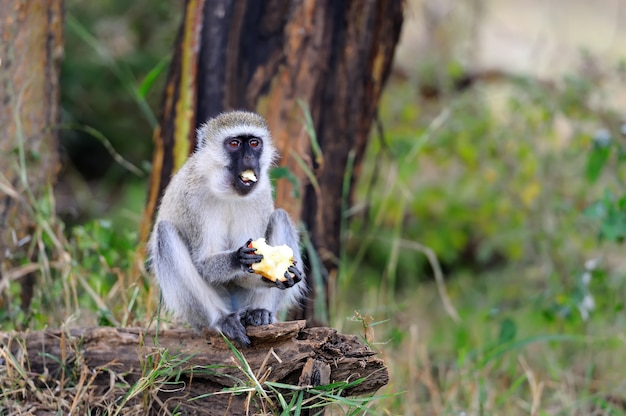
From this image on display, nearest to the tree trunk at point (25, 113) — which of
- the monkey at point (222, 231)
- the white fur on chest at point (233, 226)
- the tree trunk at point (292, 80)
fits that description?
the tree trunk at point (292, 80)

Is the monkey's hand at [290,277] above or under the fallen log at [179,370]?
above

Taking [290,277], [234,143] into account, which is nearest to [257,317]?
[290,277]

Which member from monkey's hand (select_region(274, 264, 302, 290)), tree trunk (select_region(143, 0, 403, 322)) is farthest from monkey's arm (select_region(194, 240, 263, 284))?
tree trunk (select_region(143, 0, 403, 322))

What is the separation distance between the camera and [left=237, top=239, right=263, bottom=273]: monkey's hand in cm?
378

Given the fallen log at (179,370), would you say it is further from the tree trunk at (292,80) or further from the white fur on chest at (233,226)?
the tree trunk at (292,80)

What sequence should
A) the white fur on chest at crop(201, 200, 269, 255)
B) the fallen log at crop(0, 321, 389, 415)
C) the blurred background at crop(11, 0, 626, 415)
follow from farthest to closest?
the blurred background at crop(11, 0, 626, 415), the white fur on chest at crop(201, 200, 269, 255), the fallen log at crop(0, 321, 389, 415)

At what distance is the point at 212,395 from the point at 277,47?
2313 millimetres

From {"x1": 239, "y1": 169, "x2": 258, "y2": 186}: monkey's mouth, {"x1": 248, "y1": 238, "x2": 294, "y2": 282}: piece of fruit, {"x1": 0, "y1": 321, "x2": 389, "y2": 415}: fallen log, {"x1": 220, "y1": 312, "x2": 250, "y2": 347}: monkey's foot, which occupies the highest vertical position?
{"x1": 239, "y1": 169, "x2": 258, "y2": 186}: monkey's mouth

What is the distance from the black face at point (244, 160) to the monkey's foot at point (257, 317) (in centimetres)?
56

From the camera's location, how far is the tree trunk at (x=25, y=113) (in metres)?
4.96

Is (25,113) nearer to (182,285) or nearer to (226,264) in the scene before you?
(182,285)

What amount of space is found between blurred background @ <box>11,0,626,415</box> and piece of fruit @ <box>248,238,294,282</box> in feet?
1.30

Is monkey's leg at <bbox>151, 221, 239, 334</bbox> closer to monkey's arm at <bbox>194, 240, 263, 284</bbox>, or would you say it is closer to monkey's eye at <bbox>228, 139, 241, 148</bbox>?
monkey's arm at <bbox>194, 240, 263, 284</bbox>

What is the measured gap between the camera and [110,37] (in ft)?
29.7
